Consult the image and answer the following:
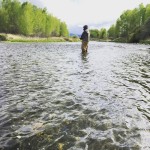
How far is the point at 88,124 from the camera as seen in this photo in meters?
7.00

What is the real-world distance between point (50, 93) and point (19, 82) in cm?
287

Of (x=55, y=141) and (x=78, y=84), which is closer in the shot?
(x=55, y=141)

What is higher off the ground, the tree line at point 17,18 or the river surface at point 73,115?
the tree line at point 17,18

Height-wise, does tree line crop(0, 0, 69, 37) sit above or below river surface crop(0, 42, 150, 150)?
above

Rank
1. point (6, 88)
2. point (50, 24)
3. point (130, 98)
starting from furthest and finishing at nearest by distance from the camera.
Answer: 1. point (50, 24)
2. point (6, 88)
3. point (130, 98)

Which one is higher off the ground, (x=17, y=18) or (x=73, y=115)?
(x=17, y=18)

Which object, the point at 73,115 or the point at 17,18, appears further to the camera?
the point at 17,18

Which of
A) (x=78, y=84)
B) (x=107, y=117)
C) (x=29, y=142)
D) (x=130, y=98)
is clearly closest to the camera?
(x=29, y=142)

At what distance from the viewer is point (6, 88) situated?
10.9 metres

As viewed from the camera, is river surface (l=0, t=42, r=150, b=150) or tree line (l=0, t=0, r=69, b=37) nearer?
river surface (l=0, t=42, r=150, b=150)

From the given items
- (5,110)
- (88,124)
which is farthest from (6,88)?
(88,124)

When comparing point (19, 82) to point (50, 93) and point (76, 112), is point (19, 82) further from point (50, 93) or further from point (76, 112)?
point (76, 112)

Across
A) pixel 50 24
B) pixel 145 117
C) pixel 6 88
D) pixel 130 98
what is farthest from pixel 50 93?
pixel 50 24

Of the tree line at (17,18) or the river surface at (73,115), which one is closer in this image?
the river surface at (73,115)
